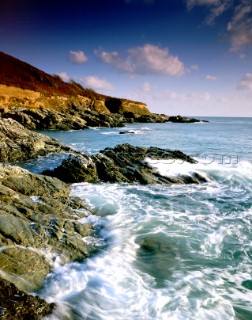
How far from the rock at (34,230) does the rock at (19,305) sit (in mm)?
179

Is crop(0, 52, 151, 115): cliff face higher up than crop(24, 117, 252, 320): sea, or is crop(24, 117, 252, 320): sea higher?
crop(0, 52, 151, 115): cliff face

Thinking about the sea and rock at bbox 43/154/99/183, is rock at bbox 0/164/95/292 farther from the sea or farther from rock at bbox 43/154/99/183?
rock at bbox 43/154/99/183

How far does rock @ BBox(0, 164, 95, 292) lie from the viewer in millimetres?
4797

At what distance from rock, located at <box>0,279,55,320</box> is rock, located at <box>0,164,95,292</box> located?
0.18 m

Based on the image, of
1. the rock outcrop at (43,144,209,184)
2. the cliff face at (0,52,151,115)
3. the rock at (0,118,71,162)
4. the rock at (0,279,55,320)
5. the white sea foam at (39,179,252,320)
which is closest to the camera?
the rock at (0,279,55,320)

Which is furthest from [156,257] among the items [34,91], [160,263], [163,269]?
[34,91]

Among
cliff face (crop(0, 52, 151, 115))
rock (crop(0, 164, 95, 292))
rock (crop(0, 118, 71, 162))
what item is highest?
cliff face (crop(0, 52, 151, 115))

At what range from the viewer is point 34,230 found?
19.1 ft

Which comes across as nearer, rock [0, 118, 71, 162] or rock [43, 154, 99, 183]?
rock [43, 154, 99, 183]

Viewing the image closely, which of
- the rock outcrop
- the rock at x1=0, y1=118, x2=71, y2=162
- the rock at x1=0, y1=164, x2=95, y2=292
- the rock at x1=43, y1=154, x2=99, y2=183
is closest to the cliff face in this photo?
the rock at x1=0, y1=118, x2=71, y2=162

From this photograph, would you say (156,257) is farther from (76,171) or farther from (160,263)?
(76,171)

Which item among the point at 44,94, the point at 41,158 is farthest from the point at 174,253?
A: the point at 44,94

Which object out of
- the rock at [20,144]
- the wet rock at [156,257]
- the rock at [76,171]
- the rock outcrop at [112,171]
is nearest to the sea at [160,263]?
the wet rock at [156,257]

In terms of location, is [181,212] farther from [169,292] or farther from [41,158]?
[41,158]
